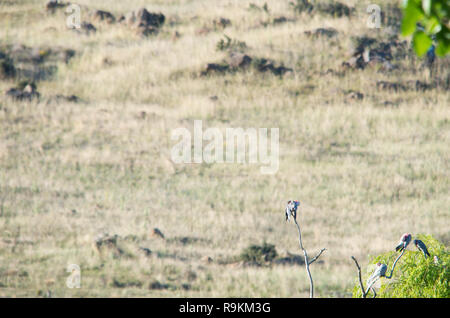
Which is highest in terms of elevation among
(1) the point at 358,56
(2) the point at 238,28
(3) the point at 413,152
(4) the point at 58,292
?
(2) the point at 238,28

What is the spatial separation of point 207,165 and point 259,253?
5.58 m

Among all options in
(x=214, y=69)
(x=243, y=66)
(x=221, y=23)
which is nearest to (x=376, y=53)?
(x=243, y=66)

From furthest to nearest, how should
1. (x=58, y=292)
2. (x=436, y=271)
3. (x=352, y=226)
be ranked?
(x=352, y=226) < (x=58, y=292) < (x=436, y=271)

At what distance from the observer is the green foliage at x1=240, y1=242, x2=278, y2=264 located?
10.7 meters

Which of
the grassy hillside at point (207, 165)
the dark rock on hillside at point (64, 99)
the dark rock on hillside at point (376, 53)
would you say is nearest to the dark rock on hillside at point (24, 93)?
the grassy hillside at point (207, 165)

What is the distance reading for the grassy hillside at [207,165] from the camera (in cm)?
1055

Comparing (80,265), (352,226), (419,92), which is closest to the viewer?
(80,265)

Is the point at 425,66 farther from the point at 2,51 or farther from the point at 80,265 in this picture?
the point at 80,265

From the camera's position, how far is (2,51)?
24.9m

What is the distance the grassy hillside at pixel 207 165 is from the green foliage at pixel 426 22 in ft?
23.0

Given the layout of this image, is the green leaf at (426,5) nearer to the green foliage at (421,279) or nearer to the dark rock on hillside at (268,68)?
the green foliage at (421,279)

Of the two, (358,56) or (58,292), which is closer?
(58,292)

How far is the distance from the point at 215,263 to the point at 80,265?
6.76 ft
